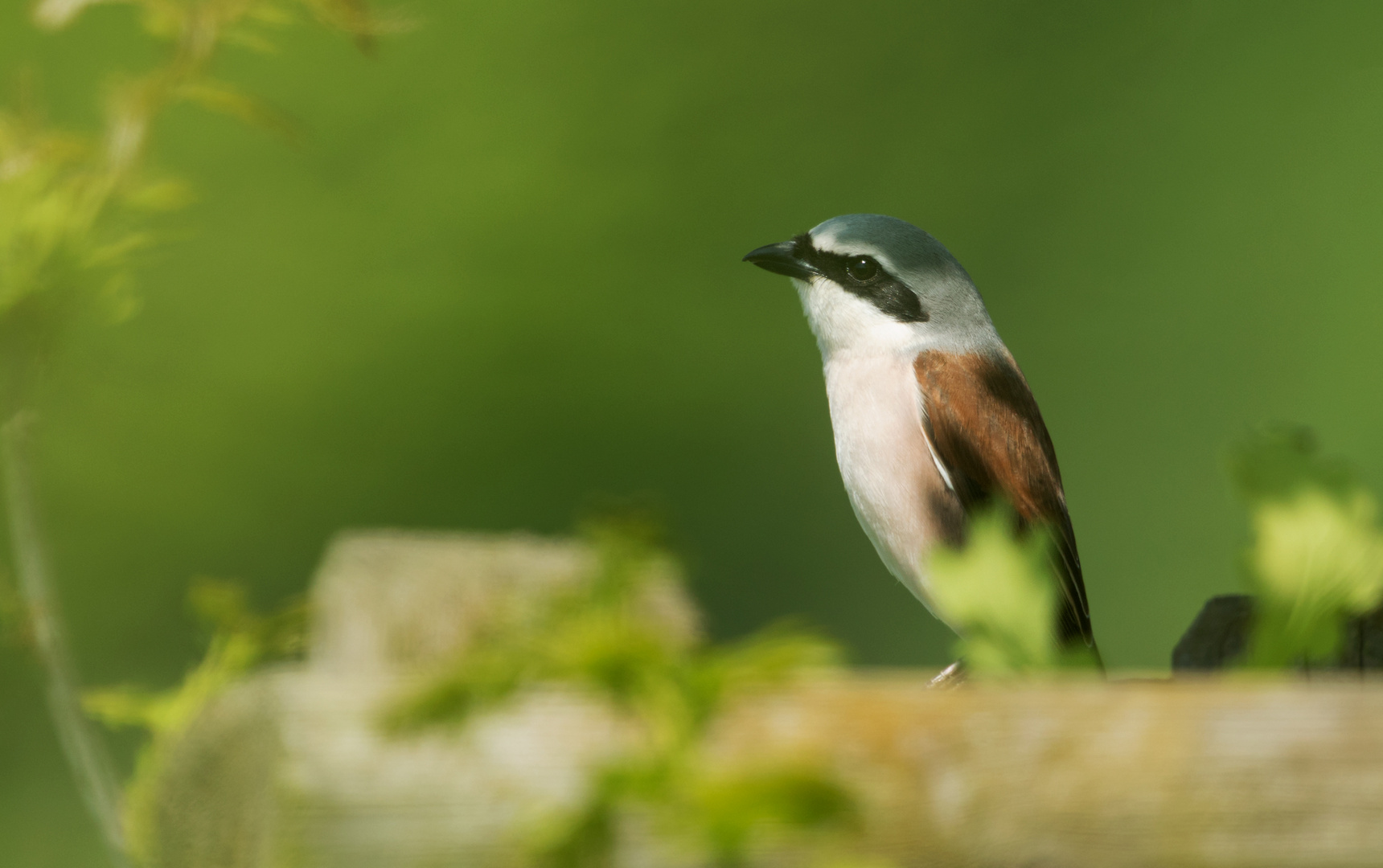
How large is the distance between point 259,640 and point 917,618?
2621mm

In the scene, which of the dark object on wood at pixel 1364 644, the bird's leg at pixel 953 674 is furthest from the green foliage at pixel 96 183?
the dark object on wood at pixel 1364 644

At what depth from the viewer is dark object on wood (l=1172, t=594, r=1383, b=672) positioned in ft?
4.25

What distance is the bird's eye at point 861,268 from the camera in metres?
2.46

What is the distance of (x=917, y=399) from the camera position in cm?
237

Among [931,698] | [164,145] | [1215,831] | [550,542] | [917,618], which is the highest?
[164,145]

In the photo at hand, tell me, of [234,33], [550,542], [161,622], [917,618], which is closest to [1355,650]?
[550,542]

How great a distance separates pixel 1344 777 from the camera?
0.67 metres

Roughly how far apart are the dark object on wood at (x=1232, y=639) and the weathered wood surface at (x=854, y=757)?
0.69 meters

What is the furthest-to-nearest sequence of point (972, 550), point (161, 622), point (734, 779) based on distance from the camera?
point (161, 622), point (972, 550), point (734, 779)

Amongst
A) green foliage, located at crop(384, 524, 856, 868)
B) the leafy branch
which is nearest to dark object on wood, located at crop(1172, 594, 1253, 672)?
green foliage, located at crop(384, 524, 856, 868)

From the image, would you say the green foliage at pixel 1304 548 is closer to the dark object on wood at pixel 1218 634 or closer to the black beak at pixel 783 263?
the dark object on wood at pixel 1218 634

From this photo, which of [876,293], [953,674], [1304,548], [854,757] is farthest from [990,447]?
[854,757]

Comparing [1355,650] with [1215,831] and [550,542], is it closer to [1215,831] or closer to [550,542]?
[1215,831]

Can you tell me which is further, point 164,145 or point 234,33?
point 164,145
